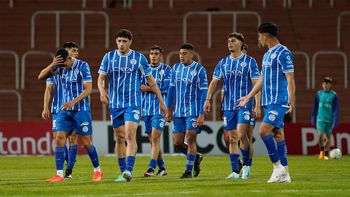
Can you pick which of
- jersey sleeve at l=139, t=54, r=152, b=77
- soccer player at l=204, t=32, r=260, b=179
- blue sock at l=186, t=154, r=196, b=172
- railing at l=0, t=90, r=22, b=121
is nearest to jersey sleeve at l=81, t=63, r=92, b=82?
jersey sleeve at l=139, t=54, r=152, b=77

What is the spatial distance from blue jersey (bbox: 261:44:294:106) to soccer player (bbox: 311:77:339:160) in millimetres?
12151

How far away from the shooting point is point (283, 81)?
14703 mm

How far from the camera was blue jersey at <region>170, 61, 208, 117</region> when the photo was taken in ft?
57.9

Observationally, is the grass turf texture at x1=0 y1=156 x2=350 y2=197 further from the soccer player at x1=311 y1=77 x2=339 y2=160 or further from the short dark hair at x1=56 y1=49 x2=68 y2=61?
the soccer player at x1=311 y1=77 x2=339 y2=160

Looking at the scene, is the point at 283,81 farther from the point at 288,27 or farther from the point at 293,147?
the point at 288,27

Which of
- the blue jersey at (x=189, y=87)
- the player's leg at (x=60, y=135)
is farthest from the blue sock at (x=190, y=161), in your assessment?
the player's leg at (x=60, y=135)

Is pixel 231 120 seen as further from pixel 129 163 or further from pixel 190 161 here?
pixel 129 163

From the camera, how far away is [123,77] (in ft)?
52.3

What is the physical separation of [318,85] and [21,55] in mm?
9622

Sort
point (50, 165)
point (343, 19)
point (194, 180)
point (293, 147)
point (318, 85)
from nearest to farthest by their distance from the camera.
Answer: point (194, 180) < point (50, 165) < point (293, 147) < point (318, 85) < point (343, 19)

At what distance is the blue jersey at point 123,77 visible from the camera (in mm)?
15898

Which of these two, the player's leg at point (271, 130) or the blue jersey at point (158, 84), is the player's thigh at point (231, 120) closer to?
the player's leg at point (271, 130)

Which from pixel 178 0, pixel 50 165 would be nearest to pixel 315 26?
pixel 178 0

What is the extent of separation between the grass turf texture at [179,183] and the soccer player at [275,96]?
45cm
